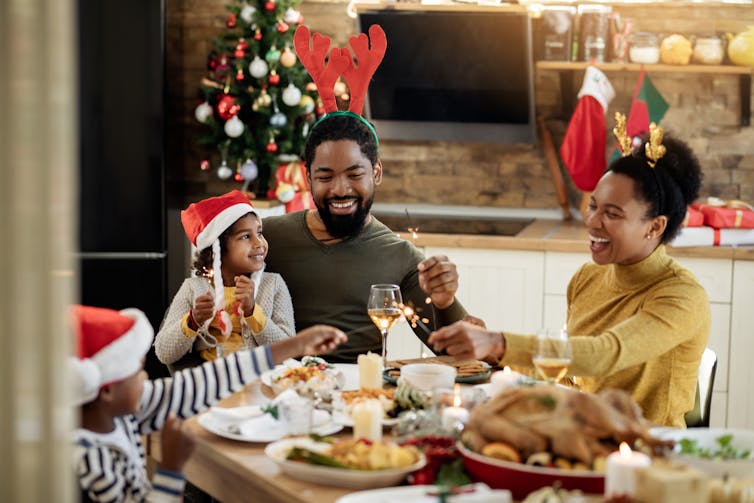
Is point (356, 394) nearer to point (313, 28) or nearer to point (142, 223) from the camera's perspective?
point (142, 223)

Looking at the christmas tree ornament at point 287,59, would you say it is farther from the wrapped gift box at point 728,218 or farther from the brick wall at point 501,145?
the wrapped gift box at point 728,218

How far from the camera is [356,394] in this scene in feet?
7.13

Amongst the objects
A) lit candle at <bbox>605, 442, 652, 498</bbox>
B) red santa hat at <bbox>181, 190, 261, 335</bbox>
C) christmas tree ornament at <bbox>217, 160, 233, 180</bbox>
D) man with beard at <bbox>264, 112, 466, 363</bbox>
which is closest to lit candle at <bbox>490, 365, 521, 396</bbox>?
lit candle at <bbox>605, 442, 652, 498</bbox>

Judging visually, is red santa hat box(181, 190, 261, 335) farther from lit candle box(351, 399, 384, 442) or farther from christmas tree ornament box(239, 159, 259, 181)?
christmas tree ornament box(239, 159, 259, 181)

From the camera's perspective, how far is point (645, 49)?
4824mm

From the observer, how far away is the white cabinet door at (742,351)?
4352mm

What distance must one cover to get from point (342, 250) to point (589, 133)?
2.11 meters

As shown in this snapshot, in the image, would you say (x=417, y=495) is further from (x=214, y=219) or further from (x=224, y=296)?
(x=214, y=219)

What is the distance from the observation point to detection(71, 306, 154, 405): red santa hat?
1794mm

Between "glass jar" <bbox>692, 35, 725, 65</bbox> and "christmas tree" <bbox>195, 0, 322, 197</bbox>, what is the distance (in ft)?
6.01

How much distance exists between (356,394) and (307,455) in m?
0.44

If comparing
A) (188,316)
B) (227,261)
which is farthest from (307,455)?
(227,261)

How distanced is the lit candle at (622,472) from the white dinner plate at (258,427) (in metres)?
0.64

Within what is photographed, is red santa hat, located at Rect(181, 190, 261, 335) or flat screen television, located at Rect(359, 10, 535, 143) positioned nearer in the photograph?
red santa hat, located at Rect(181, 190, 261, 335)
